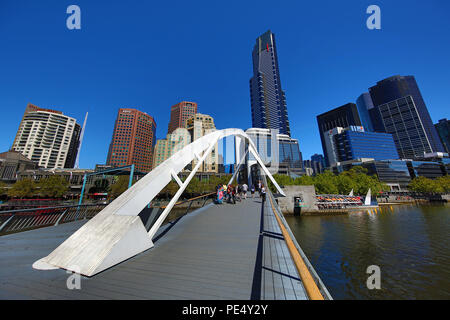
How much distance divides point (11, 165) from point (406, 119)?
24038 cm

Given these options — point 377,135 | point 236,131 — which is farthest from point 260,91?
point 236,131

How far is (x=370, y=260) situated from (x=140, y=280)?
1495cm

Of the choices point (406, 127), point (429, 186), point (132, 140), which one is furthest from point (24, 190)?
point (406, 127)

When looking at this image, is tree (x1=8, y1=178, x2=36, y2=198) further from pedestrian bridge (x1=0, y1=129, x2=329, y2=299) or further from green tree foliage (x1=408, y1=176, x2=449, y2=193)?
green tree foliage (x1=408, y1=176, x2=449, y2=193)

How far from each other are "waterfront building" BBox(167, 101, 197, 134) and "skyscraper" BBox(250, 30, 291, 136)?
48.8 metres

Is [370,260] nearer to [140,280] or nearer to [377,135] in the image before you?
[140,280]

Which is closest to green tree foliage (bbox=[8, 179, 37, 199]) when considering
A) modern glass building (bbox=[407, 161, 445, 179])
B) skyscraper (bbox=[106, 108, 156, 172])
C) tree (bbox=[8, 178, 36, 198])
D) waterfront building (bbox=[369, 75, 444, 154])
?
tree (bbox=[8, 178, 36, 198])

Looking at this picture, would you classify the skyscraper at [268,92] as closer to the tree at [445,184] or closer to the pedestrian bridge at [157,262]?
the tree at [445,184]

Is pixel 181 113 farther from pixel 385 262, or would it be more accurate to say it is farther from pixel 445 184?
pixel 445 184

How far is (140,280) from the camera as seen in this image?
10.4 feet

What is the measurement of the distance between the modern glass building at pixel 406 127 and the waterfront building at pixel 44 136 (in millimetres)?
235137

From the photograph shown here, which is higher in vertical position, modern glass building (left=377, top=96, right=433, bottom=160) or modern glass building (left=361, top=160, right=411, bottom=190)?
modern glass building (left=377, top=96, right=433, bottom=160)

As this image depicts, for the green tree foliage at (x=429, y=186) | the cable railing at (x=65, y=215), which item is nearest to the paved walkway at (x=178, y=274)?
the cable railing at (x=65, y=215)

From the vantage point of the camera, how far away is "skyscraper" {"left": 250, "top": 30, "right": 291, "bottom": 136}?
4594 inches
